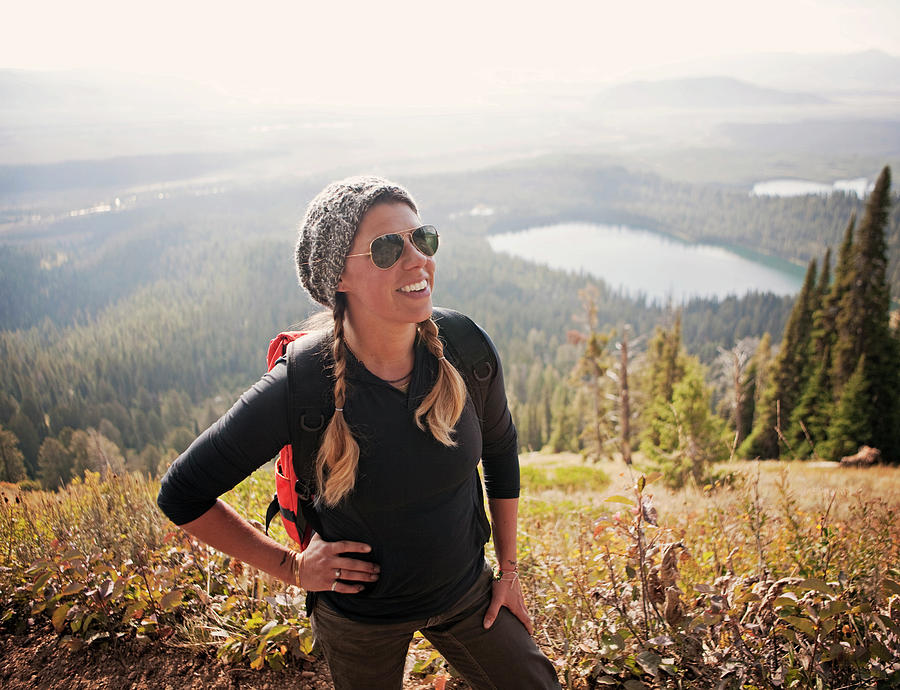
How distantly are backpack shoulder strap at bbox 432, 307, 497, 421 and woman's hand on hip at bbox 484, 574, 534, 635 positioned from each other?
57cm

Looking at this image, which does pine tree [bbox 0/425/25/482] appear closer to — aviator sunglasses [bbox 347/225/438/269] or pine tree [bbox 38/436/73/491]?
pine tree [bbox 38/436/73/491]

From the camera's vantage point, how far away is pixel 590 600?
251cm

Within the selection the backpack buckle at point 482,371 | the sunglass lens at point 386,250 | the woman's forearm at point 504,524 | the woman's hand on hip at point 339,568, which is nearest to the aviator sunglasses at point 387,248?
the sunglass lens at point 386,250

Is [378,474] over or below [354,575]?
over

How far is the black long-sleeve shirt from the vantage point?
61.7 inches

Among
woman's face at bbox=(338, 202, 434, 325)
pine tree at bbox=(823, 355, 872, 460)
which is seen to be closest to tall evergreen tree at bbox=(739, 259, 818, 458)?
pine tree at bbox=(823, 355, 872, 460)

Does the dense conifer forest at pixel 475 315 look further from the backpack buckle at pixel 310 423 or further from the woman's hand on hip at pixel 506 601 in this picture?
the woman's hand on hip at pixel 506 601

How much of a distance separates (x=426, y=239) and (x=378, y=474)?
78 centimetres

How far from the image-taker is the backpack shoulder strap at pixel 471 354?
183 centimetres

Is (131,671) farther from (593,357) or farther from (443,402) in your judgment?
(593,357)

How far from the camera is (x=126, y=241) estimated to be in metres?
134

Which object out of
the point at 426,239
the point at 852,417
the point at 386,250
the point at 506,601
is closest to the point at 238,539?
the point at 506,601

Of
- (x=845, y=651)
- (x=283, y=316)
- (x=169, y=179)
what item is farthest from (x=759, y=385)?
(x=169, y=179)

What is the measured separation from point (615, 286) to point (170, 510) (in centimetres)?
18407
